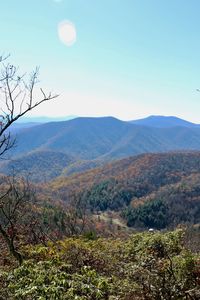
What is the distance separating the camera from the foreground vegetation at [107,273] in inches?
344

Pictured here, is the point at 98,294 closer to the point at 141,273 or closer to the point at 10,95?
the point at 141,273

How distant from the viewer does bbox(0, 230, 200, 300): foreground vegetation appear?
8.73 metres

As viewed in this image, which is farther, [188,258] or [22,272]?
[188,258]

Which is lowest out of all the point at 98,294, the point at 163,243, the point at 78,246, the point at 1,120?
the point at 163,243

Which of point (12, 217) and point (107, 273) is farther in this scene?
point (12, 217)

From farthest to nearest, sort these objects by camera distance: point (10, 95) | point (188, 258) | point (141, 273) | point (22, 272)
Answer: point (10, 95)
point (188, 258)
point (141, 273)
point (22, 272)

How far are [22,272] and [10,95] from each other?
8613 mm

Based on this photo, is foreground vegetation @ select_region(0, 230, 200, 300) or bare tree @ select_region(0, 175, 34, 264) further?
bare tree @ select_region(0, 175, 34, 264)

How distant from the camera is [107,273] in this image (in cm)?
1608

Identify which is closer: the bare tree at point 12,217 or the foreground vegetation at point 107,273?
the foreground vegetation at point 107,273

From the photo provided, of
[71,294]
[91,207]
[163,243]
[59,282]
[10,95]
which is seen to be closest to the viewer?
[71,294]

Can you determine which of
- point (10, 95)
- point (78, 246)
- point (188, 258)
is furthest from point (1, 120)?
point (188, 258)

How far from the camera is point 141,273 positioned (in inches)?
481

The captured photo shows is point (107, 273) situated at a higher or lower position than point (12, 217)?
lower
